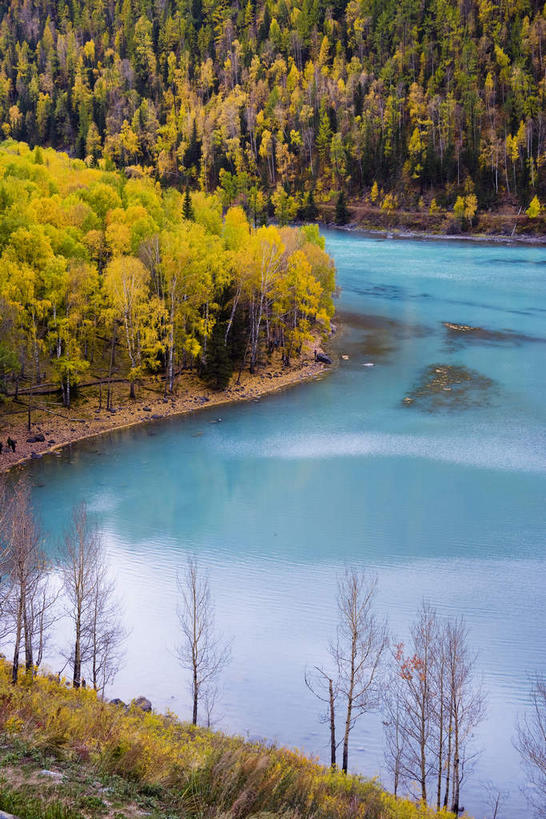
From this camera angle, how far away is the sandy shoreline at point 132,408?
34.2 meters

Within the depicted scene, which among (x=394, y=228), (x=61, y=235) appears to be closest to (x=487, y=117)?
(x=394, y=228)

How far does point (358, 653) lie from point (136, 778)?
10.0 m

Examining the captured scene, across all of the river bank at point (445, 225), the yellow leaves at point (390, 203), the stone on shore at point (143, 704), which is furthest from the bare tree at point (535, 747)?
the yellow leaves at point (390, 203)

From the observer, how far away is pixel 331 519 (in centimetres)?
2836

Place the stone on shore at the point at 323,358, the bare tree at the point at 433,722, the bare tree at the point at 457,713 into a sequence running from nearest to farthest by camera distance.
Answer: the bare tree at the point at 457,713 < the bare tree at the point at 433,722 < the stone on shore at the point at 323,358

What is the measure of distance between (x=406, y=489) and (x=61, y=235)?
853 inches

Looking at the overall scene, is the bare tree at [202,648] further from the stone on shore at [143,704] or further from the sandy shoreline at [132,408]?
the sandy shoreline at [132,408]

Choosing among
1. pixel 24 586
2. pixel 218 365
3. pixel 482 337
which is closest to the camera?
pixel 24 586

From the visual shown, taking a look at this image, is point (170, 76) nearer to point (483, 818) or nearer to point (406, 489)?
point (406, 489)

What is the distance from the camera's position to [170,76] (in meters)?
166

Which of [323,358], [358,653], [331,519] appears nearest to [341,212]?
[323,358]

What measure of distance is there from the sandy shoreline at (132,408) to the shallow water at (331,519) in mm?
1109

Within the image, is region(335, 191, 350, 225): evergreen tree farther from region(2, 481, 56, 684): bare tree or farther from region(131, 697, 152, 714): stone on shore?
region(131, 697, 152, 714): stone on shore

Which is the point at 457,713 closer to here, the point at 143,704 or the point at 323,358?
the point at 143,704
